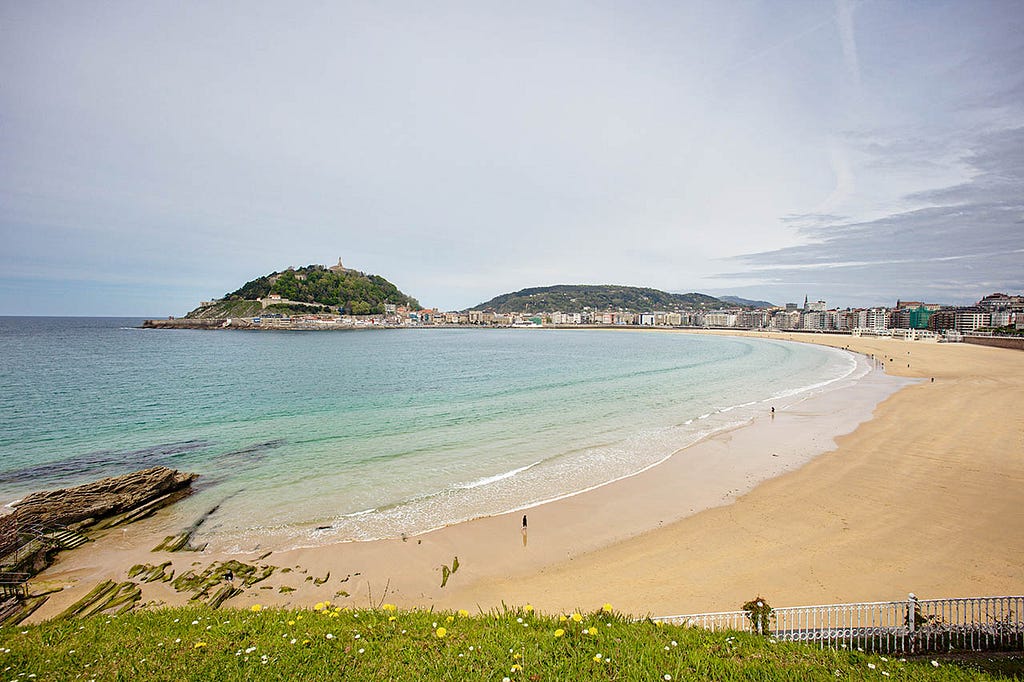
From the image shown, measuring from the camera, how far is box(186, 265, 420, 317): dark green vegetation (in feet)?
487

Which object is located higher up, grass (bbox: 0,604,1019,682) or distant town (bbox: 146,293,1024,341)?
distant town (bbox: 146,293,1024,341)

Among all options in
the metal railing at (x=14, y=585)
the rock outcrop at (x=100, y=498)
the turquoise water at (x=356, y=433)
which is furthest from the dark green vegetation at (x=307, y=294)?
the metal railing at (x=14, y=585)

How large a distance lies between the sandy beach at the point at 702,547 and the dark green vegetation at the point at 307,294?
502 ft

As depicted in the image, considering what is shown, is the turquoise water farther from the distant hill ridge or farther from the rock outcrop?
the distant hill ridge

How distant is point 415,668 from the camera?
456 cm

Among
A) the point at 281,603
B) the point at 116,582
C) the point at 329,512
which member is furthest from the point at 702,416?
the point at 116,582

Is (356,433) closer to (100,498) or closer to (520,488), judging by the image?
(100,498)

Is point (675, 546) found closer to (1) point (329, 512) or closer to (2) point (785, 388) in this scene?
(1) point (329, 512)

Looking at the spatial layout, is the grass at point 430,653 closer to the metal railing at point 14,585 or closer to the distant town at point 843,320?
the metal railing at point 14,585

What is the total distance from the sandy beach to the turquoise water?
4.58ft

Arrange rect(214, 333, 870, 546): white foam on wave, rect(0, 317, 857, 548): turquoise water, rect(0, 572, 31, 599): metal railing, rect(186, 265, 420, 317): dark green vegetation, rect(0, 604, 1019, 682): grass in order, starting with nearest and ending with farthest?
rect(0, 604, 1019, 682): grass < rect(0, 572, 31, 599): metal railing < rect(214, 333, 870, 546): white foam on wave < rect(0, 317, 857, 548): turquoise water < rect(186, 265, 420, 317): dark green vegetation

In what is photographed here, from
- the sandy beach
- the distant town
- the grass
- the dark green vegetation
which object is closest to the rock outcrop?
the sandy beach

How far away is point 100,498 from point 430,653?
1248 centimetres

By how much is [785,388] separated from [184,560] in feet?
120
